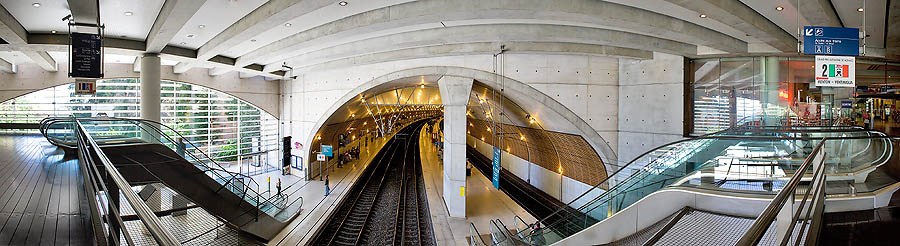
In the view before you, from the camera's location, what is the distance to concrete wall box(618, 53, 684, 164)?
11453 mm

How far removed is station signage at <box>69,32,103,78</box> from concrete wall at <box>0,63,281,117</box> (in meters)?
11.2

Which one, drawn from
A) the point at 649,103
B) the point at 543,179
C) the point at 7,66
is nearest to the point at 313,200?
the point at 543,179

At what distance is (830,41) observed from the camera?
22.0 feet

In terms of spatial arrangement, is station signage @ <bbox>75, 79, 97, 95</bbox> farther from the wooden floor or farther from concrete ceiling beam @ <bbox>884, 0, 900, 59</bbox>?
concrete ceiling beam @ <bbox>884, 0, 900, 59</bbox>

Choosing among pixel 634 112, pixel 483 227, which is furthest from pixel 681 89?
pixel 483 227

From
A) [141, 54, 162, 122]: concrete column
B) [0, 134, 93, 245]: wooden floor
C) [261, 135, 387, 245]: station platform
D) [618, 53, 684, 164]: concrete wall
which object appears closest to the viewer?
[0, 134, 93, 245]: wooden floor

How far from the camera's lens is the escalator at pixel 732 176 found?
4545mm

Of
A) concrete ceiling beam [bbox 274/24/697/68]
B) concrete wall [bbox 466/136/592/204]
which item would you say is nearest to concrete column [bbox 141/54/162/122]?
concrete ceiling beam [bbox 274/24/697/68]

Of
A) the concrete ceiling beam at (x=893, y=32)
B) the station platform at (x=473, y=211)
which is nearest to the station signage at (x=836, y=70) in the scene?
the concrete ceiling beam at (x=893, y=32)

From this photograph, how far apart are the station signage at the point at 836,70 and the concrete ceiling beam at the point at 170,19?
37.4ft

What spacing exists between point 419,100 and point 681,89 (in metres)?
12.8

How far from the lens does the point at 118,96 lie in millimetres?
16938

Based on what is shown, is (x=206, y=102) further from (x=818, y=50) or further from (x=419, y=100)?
(x=818, y=50)

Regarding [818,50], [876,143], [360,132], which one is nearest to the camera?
[876,143]
